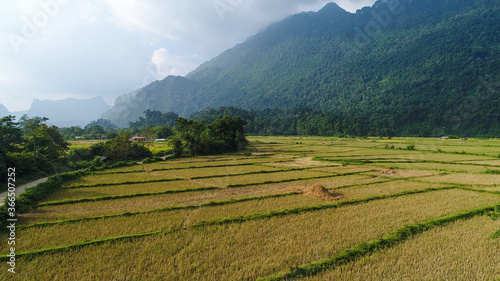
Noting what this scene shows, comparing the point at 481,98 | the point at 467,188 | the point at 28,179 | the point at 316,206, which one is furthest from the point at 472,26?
the point at 28,179

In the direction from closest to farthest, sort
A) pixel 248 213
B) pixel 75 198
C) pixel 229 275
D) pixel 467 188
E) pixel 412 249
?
pixel 229 275 → pixel 412 249 → pixel 248 213 → pixel 75 198 → pixel 467 188

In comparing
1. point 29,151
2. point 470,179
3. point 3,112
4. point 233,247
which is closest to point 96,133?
point 29,151

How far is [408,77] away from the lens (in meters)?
119

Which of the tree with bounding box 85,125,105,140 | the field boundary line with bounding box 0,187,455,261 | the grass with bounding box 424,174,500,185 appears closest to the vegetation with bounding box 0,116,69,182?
the field boundary line with bounding box 0,187,455,261

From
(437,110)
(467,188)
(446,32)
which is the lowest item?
(467,188)

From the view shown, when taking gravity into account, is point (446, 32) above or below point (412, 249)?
above

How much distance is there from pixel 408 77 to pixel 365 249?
140046 millimetres

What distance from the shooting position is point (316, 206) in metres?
10.3

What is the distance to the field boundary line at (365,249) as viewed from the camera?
5.53 metres

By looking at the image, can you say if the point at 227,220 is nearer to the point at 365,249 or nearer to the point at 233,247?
the point at 233,247

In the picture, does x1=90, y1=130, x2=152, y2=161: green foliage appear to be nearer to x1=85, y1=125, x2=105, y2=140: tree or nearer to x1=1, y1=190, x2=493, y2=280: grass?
x1=1, y1=190, x2=493, y2=280: grass

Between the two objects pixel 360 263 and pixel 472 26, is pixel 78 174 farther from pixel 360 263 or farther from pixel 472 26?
pixel 472 26

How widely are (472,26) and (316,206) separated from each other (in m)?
188

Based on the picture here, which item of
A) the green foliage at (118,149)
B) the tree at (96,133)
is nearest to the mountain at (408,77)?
the green foliage at (118,149)
